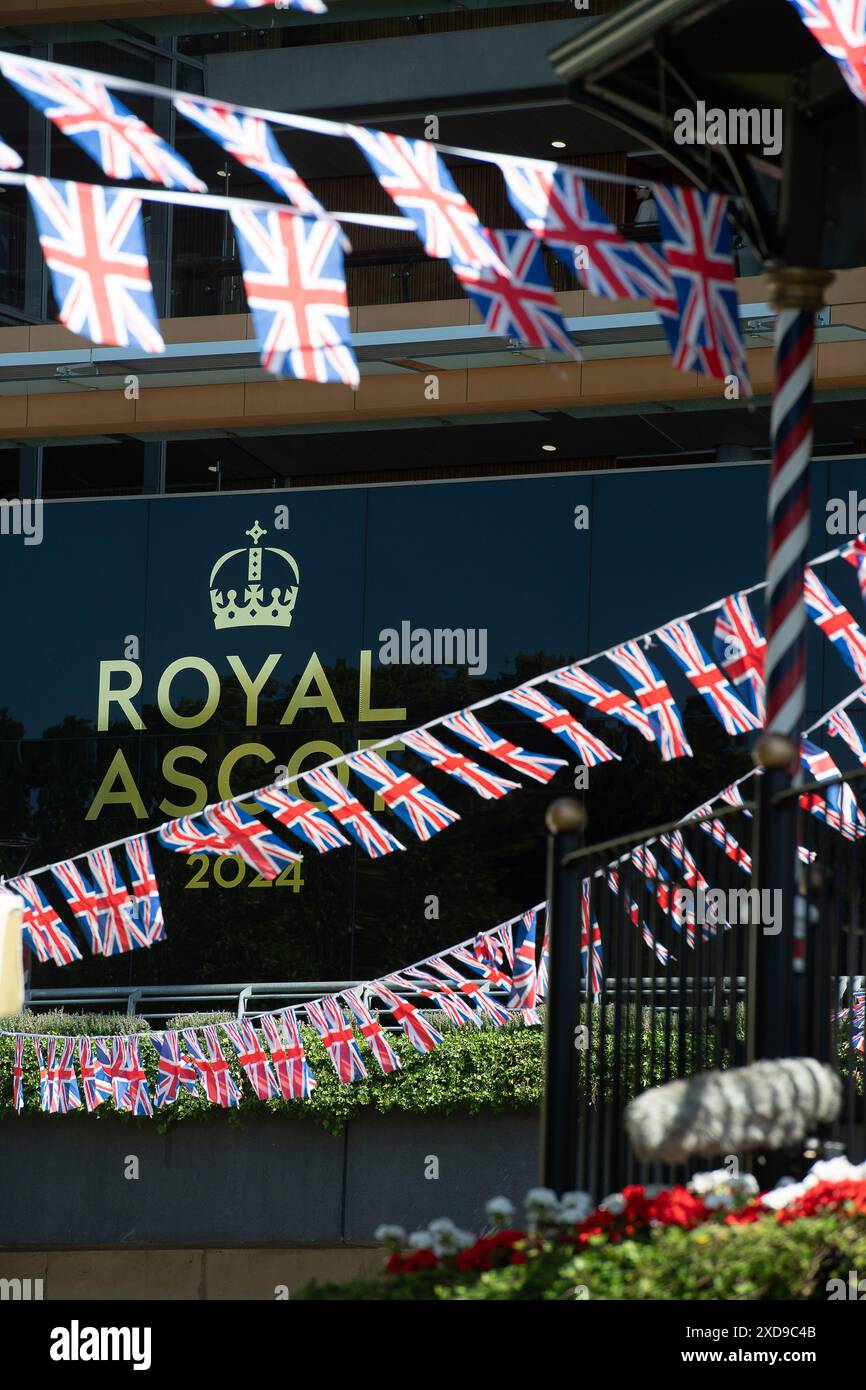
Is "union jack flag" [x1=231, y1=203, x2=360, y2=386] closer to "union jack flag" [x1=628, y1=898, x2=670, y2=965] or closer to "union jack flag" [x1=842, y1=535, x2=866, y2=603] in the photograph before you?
"union jack flag" [x1=628, y1=898, x2=670, y2=965]

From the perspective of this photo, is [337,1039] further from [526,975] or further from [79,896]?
[79,896]

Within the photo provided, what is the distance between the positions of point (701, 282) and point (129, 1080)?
12.4 m

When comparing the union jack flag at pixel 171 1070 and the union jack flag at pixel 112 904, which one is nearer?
the union jack flag at pixel 112 904

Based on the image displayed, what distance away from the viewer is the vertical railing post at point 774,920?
5.60 m

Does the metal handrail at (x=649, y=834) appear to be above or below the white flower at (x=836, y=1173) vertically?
above

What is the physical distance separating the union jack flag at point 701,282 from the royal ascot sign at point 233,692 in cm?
1494

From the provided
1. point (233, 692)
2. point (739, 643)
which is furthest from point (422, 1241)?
point (233, 692)

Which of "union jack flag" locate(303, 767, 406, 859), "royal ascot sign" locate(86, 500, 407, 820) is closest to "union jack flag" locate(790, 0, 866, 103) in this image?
"union jack flag" locate(303, 767, 406, 859)

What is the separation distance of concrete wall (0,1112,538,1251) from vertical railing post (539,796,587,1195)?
10220 mm

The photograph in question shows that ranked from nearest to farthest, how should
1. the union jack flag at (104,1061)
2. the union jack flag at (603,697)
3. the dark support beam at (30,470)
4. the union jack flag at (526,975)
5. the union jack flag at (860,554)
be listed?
1. the union jack flag at (860,554)
2. the union jack flag at (603,697)
3. the union jack flag at (526,975)
4. the union jack flag at (104,1061)
5. the dark support beam at (30,470)

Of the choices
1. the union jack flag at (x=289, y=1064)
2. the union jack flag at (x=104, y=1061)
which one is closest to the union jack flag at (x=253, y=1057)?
the union jack flag at (x=289, y=1064)

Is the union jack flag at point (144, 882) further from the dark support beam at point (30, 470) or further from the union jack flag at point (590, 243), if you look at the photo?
the dark support beam at point (30, 470)

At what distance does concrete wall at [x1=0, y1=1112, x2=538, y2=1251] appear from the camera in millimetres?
16812

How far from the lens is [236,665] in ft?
71.5
